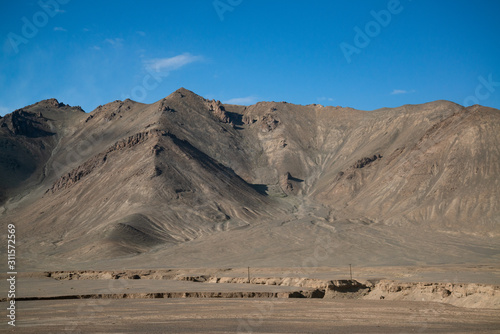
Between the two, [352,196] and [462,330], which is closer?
[462,330]

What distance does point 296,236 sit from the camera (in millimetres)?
86312

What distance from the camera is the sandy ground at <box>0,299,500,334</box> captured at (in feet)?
58.5

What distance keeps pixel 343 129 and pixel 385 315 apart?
447 ft

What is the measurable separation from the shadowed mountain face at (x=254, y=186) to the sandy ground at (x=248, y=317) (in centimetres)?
4017

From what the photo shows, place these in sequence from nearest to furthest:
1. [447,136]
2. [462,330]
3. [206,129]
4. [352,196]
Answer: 1. [462,330]
2. [447,136]
3. [352,196]
4. [206,129]

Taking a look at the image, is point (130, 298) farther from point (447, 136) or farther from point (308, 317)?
point (447, 136)

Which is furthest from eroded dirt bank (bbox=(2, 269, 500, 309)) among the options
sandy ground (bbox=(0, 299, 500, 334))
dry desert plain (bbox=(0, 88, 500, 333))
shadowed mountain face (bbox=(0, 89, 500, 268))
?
shadowed mountain face (bbox=(0, 89, 500, 268))

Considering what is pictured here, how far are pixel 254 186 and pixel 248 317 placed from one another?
106 metres

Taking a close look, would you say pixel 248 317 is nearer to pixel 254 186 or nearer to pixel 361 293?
pixel 361 293

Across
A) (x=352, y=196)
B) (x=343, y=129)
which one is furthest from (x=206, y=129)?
(x=352, y=196)

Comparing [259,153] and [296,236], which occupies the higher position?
[259,153]

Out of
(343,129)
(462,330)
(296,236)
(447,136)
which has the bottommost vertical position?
(462,330)

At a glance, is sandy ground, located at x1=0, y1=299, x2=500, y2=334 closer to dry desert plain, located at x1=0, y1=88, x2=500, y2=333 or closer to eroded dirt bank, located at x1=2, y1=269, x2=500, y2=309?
dry desert plain, located at x1=0, y1=88, x2=500, y2=333

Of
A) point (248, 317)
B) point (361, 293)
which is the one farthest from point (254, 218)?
point (248, 317)
